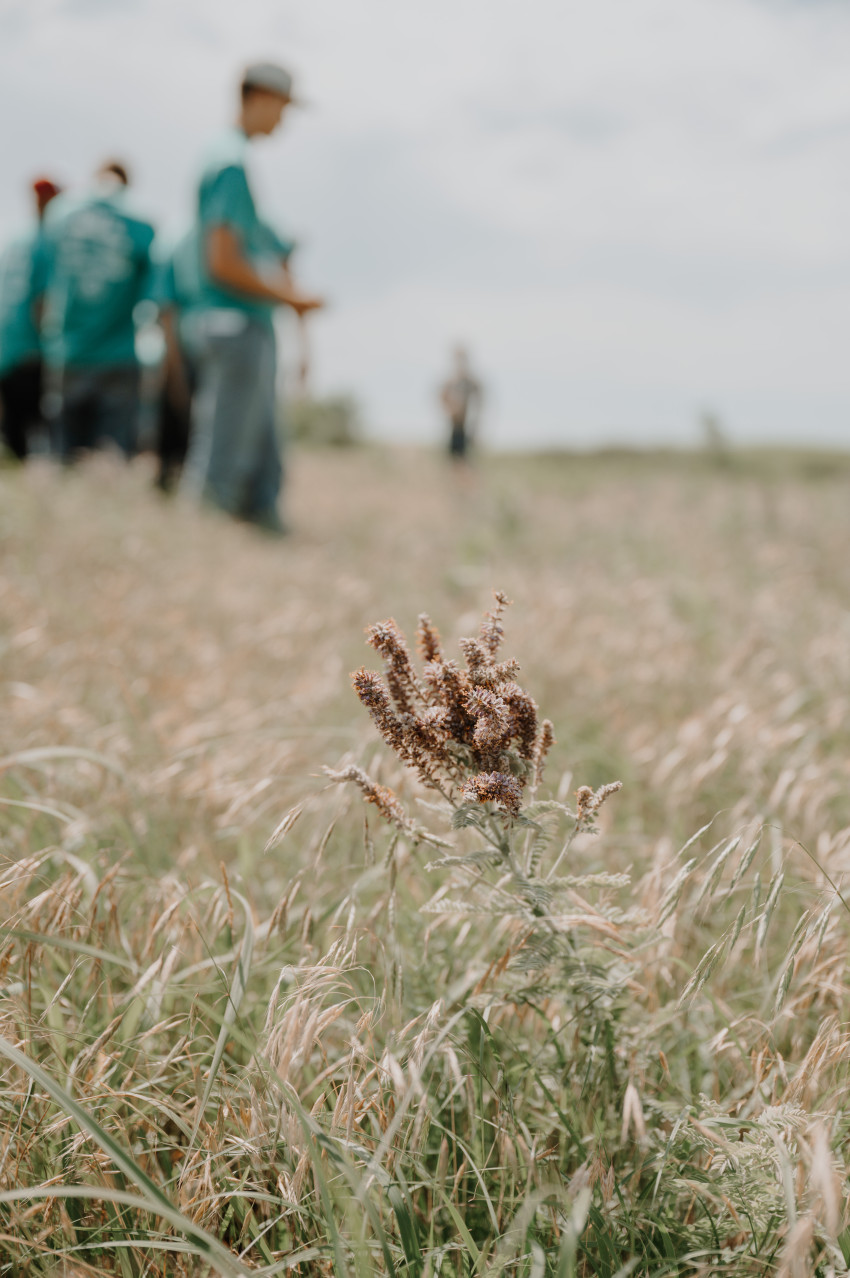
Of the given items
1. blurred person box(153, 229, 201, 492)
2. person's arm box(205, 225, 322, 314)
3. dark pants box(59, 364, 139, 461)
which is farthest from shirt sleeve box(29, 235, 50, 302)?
person's arm box(205, 225, 322, 314)

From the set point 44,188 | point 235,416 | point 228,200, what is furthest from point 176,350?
point 44,188

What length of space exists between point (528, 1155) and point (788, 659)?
256 cm

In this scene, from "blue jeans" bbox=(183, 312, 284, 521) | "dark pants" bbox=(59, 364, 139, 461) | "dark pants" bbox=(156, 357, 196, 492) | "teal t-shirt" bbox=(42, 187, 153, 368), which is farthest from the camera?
"dark pants" bbox=(156, 357, 196, 492)

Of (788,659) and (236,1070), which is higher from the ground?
(788,659)

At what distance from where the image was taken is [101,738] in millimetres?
2295

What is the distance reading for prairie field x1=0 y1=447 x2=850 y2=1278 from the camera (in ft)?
3.71

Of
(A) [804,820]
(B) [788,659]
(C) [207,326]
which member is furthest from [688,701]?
(C) [207,326]

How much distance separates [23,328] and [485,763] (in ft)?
25.3

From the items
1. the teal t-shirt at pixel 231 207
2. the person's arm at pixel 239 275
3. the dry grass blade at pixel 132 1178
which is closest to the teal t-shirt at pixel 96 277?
the teal t-shirt at pixel 231 207

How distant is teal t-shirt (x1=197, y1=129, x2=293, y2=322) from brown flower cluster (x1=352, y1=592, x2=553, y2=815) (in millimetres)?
4974

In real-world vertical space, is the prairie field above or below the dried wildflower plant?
below

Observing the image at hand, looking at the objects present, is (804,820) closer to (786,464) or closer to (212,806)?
(212,806)

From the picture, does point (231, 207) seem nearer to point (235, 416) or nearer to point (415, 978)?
point (235, 416)

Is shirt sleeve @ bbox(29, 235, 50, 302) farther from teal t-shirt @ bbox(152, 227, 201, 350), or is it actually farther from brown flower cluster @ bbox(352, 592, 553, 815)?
brown flower cluster @ bbox(352, 592, 553, 815)
